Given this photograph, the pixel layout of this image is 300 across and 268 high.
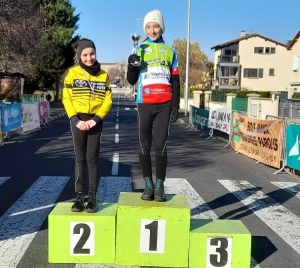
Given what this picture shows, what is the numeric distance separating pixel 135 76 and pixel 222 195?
351 centimetres

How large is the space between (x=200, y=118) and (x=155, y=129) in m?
16.7

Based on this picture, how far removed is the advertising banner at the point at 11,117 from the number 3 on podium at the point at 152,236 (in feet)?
41.7

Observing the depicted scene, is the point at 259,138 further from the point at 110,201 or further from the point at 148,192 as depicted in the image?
the point at 148,192

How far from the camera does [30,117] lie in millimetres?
20500

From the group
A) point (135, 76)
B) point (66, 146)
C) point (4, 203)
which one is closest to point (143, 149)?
point (135, 76)

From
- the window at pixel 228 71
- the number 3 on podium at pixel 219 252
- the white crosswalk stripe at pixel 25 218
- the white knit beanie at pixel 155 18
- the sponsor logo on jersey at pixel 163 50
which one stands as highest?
the window at pixel 228 71

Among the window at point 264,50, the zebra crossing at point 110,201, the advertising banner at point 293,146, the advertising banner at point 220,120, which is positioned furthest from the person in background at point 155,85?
the window at point 264,50

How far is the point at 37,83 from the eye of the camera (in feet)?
144

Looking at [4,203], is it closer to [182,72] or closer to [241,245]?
[241,245]

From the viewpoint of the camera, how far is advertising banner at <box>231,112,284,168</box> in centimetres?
1091

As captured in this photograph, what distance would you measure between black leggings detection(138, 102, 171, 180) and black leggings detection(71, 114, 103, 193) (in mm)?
508

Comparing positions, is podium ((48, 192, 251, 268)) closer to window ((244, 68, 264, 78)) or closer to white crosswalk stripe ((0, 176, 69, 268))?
white crosswalk stripe ((0, 176, 69, 268))

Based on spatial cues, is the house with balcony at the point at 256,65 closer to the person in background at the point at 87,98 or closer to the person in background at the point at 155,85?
the person in background at the point at 155,85

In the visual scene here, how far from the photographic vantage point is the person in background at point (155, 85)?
4.89m
